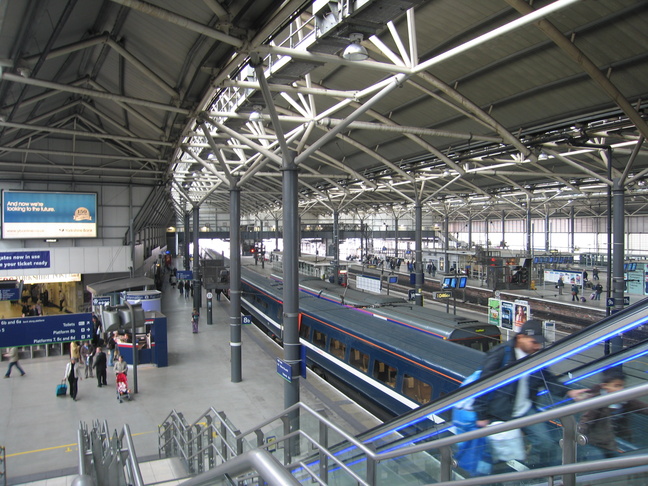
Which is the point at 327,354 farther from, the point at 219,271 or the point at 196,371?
the point at 219,271

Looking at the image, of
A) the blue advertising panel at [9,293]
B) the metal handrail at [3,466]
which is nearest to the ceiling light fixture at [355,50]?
the metal handrail at [3,466]

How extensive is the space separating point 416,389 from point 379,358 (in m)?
1.54

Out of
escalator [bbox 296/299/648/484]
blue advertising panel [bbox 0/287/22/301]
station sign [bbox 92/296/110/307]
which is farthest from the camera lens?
blue advertising panel [bbox 0/287/22/301]

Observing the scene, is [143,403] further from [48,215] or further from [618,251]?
[618,251]

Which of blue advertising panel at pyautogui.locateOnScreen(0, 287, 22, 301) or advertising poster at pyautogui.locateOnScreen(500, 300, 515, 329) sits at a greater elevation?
blue advertising panel at pyautogui.locateOnScreen(0, 287, 22, 301)

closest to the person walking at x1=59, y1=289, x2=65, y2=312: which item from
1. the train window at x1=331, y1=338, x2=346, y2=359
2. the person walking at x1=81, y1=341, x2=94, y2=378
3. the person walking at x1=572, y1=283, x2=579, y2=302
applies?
the person walking at x1=81, y1=341, x2=94, y2=378

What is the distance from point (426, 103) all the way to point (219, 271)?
1593 cm

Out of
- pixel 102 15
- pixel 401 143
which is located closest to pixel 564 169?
pixel 401 143

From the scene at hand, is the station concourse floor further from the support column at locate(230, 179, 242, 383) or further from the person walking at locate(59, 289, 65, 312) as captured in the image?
the person walking at locate(59, 289, 65, 312)

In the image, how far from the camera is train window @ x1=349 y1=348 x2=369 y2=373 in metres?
12.7

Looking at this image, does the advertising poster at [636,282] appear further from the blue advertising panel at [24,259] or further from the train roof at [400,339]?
the blue advertising panel at [24,259]

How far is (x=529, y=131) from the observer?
17.9 meters

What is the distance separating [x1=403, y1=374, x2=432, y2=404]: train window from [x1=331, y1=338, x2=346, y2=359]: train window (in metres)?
3.27

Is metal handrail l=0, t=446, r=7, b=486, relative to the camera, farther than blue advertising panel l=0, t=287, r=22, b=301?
No
